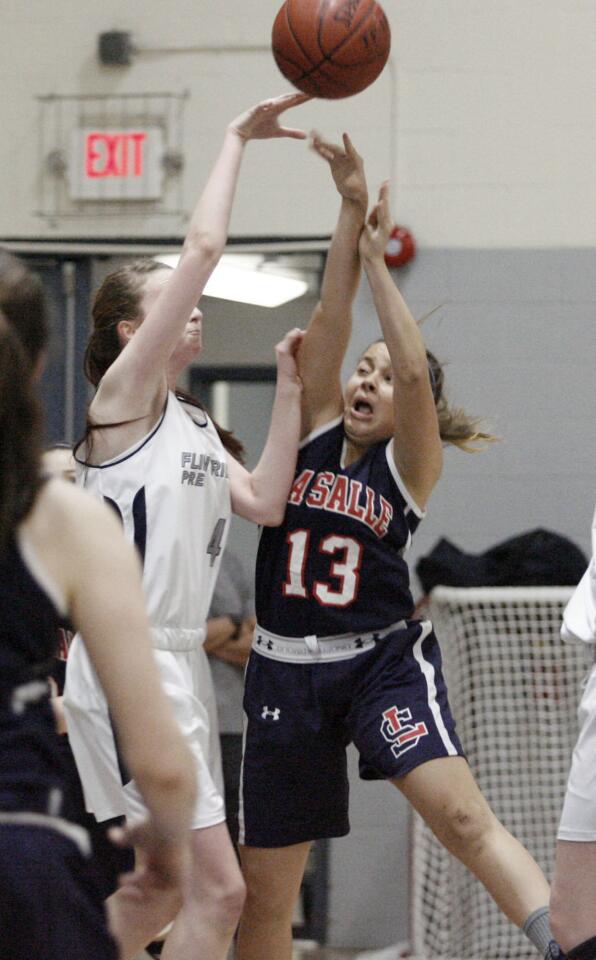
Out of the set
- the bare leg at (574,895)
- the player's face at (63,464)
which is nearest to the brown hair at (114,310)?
the player's face at (63,464)

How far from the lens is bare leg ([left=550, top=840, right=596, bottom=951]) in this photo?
2.88 meters

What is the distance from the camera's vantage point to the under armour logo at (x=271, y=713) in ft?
11.1

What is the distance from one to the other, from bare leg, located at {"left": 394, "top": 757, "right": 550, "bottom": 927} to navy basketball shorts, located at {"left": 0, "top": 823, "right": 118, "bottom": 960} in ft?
5.51

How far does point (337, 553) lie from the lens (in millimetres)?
3436

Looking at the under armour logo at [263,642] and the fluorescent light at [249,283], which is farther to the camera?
the fluorescent light at [249,283]

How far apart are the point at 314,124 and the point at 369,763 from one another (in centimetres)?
307

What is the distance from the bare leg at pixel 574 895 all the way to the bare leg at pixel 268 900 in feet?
2.33

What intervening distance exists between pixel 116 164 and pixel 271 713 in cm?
303

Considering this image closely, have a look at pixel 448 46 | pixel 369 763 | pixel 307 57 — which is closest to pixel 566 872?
pixel 369 763

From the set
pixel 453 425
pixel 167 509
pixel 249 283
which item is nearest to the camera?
pixel 167 509

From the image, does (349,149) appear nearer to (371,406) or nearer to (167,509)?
(371,406)

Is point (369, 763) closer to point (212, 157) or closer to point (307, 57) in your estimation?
point (307, 57)

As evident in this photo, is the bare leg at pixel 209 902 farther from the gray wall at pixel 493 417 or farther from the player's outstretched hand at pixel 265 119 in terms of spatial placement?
the gray wall at pixel 493 417

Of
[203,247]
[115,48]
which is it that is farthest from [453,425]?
[115,48]
